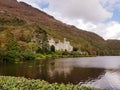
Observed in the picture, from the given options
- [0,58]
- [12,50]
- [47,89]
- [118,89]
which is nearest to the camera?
[47,89]

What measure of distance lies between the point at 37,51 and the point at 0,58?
52.1 meters

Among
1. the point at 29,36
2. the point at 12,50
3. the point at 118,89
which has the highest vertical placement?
the point at 29,36

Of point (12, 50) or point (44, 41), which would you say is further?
point (44, 41)

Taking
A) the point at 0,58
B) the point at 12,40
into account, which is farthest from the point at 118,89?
the point at 12,40

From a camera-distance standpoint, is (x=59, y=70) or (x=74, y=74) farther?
(x=59, y=70)

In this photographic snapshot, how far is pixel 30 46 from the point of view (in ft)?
504

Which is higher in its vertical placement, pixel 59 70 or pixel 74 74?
pixel 59 70

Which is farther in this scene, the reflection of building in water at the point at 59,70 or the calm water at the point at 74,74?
the reflection of building in water at the point at 59,70

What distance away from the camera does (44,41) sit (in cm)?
17700

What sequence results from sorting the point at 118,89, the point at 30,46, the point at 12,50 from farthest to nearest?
the point at 30,46 → the point at 12,50 → the point at 118,89

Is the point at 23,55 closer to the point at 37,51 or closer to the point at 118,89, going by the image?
the point at 37,51

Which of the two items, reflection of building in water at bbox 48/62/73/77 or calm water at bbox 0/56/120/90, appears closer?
calm water at bbox 0/56/120/90

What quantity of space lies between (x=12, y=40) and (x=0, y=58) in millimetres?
18882

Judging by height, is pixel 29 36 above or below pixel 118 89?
above
